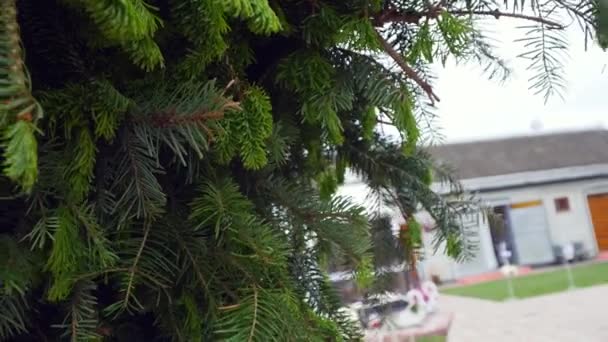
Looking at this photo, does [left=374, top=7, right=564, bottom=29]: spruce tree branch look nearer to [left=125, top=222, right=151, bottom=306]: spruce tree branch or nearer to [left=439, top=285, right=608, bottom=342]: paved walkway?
[left=125, top=222, right=151, bottom=306]: spruce tree branch

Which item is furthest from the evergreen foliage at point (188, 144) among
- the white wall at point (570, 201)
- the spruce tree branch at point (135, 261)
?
the white wall at point (570, 201)

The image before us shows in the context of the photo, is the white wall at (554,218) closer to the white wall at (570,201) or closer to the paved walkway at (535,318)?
the white wall at (570,201)

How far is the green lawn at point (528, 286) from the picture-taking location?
2.57 feet

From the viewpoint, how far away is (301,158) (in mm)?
423

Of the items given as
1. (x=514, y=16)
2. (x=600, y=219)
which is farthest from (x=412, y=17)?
(x=600, y=219)

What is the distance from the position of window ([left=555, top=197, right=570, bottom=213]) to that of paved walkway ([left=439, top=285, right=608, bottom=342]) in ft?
0.46

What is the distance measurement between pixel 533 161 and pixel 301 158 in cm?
63

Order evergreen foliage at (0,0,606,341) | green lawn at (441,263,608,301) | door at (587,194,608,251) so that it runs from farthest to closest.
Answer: green lawn at (441,263,608,301), door at (587,194,608,251), evergreen foliage at (0,0,606,341)

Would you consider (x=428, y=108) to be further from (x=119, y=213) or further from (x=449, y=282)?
(x=449, y=282)

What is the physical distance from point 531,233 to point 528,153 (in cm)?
19

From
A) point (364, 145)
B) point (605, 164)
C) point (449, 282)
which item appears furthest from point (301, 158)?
point (605, 164)

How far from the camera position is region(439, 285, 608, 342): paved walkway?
0.75 meters

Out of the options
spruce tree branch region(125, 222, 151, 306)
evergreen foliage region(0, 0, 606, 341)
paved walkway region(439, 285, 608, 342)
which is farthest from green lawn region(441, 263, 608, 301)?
spruce tree branch region(125, 222, 151, 306)

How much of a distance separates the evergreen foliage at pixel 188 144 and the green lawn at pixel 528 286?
56 cm
